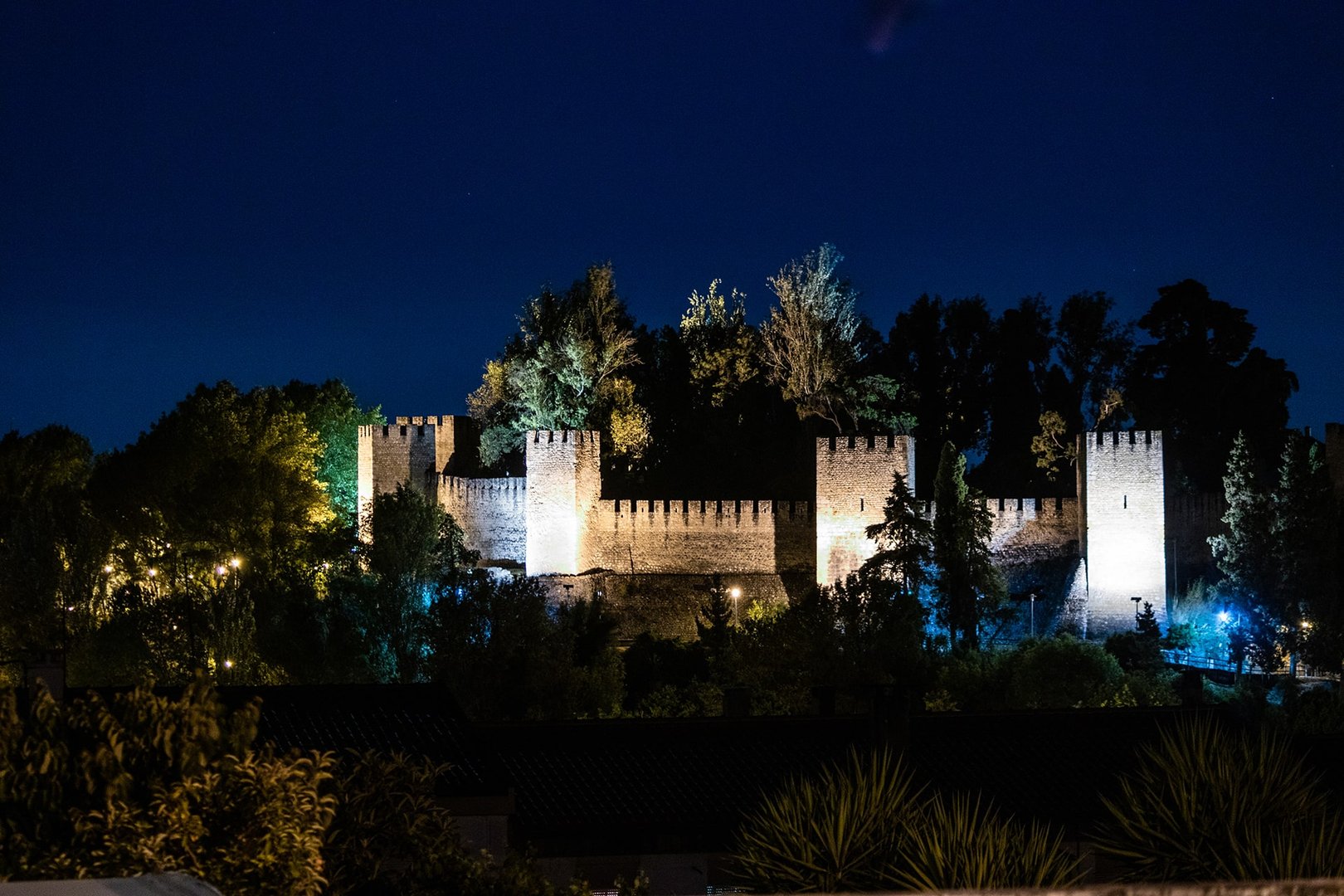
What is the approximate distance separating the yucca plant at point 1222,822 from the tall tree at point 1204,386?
33.5 metres

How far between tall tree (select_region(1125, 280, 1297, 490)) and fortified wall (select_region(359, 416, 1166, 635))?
8314mm

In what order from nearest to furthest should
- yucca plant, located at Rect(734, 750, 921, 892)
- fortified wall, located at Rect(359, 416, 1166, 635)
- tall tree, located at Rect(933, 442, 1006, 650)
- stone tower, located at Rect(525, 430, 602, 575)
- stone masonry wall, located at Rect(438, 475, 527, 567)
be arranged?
yucca plant, located at Rect(734, 750, 921, 892)
tall tree, located at Rect(933, 442, 1006, 650)
fortified wall, located at Rect(359, 416, 1166, 635)
stone tower, located at Rect(525, 430, 602, 575)
stone masonry wall, located at Rect(438, 475, 527, 567)

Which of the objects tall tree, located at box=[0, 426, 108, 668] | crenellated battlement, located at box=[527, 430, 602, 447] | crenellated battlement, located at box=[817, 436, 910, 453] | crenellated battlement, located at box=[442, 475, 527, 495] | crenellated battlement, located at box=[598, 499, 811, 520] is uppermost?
crenellated battlement, located at box=[527, 430, 602, 447]

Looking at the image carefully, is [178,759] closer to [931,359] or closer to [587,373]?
[587,373]

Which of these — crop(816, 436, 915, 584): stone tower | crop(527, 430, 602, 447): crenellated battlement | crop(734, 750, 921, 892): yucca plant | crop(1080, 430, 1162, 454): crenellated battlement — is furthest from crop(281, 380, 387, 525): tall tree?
crop(734, 750, 921, 892): yucca plant

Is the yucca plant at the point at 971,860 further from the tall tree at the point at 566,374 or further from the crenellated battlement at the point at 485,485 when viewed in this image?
the tall tree at the point at 566,374

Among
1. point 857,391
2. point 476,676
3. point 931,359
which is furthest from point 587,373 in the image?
point 476,676

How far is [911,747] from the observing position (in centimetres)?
1706

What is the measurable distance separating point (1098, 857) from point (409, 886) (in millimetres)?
6773

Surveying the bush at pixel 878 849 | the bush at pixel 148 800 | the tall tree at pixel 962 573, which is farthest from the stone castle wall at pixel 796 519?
the bush at pixel 148 800

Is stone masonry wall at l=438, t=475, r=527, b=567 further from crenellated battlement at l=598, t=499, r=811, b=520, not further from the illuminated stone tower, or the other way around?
the illuminated stone tower

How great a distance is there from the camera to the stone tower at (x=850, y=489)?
36.5 meters

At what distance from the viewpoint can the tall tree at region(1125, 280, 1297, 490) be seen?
4375 cm

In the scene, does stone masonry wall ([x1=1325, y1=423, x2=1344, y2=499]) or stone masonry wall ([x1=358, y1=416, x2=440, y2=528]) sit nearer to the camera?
stone masonry wall ([x1=1325, y1=423, x2=1344, y2=499])
